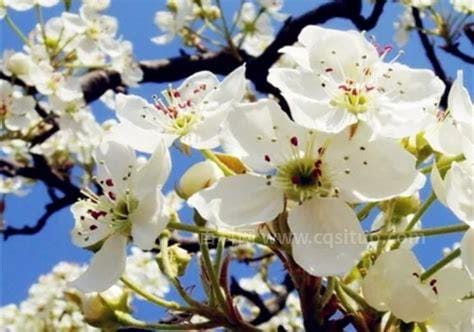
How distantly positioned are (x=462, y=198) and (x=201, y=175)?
1.07ft

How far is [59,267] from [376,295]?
2.74 metres

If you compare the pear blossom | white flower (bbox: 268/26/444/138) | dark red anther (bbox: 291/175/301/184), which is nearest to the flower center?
white flower (bbox: 268/26/444/138)

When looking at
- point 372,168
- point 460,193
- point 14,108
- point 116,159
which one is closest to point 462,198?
point 460,193

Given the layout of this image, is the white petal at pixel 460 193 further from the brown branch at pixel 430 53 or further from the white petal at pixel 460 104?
the brown branch at pixel 430 53

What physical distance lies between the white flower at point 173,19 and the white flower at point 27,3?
782 mm

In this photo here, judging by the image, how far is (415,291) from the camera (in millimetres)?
1021

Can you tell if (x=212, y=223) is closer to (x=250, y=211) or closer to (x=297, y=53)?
(x=250, y=211)

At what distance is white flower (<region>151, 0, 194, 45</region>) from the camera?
328cm

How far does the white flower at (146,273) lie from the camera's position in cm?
296

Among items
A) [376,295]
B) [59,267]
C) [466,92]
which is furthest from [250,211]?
[59,267]

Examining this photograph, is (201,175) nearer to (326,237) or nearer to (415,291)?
(326,237)

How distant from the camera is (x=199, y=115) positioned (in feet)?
3.93

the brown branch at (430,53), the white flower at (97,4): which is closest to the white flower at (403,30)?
the brown branch at (430,53)

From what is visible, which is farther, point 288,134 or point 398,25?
point 398,25
